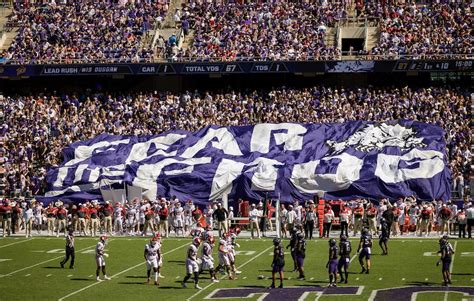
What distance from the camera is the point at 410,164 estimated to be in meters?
43.5

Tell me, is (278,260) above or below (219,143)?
below

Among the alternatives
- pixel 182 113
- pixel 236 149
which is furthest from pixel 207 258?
pixel 182 113

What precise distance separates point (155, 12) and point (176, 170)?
52.8 feet

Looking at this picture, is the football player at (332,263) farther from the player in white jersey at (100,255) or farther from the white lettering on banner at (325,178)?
the white lettering on banner at (325,178)

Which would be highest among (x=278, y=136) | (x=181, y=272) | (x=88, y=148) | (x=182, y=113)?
(x=182, y=113)

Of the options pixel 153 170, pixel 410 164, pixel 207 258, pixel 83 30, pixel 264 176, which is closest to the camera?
pixel 207 258

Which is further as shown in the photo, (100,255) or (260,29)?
(260,29)

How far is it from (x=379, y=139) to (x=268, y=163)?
4967 millimetres

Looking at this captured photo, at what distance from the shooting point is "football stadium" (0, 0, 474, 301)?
3122 cm

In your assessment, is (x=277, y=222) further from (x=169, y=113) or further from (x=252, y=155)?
(x=169, y=113)

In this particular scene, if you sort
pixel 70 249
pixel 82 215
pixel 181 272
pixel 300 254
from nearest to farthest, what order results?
pixel 300 254 < pixel 181 272 < pixel 70 249 < pixel 82 215

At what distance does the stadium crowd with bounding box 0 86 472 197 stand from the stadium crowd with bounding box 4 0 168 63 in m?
2.40

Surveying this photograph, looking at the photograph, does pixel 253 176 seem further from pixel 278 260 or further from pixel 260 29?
pixel 278 260

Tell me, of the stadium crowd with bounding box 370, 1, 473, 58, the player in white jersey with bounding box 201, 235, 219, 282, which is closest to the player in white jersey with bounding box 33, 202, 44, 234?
the player in white jersey with bounding box 201, 235, 219, 282
